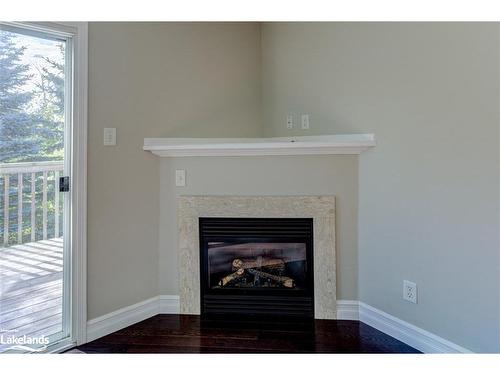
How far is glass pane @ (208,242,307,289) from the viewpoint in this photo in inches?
93.9

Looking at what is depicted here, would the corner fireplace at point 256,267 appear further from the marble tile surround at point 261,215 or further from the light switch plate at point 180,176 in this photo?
the light switch plate at point 180,176

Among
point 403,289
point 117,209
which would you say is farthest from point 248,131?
point 403,289

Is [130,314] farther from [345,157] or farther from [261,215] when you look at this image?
[345,157]

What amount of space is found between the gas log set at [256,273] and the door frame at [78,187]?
0.91 meters

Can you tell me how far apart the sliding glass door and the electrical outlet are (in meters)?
2.00

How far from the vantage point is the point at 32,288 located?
1.88 meters

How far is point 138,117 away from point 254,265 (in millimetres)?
1303

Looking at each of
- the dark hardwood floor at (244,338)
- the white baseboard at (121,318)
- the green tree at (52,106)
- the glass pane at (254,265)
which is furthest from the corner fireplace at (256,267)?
the green tree at (52,106)

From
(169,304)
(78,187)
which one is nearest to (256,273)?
(169,304)

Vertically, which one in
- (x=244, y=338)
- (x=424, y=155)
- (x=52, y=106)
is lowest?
(x=244, y=338)

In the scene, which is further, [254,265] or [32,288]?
[254,265]
